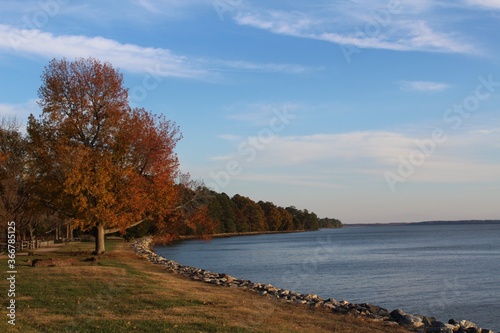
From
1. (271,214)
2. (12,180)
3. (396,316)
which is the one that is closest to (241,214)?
(271,214)

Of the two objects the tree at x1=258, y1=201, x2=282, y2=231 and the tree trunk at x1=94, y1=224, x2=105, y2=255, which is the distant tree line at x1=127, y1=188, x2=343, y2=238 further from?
the tree trunk at x1=94, y1=224, x2=105, y2=255

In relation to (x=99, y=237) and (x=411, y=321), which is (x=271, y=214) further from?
(x=411, y=321)

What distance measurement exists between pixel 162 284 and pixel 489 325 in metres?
13.7

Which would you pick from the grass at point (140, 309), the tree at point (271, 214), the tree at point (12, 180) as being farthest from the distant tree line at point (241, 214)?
the grass at point (140, 309)

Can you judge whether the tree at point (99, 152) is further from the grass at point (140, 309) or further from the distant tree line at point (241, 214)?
the distant tree line at point (241, 214)

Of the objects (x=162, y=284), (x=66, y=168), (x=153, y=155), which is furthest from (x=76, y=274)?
(x=153, y=155)

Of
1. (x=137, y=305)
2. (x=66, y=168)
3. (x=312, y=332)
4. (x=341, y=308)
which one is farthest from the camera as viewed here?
(x=66, y=168)

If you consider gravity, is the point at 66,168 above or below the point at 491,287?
above

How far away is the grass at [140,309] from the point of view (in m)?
12.7

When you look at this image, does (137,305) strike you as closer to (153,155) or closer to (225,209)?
(153,155)

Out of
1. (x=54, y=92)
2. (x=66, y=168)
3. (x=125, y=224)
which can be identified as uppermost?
(x=54, y=92)

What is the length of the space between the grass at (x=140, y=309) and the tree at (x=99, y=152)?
8992mm

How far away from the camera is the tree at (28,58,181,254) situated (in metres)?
30.2

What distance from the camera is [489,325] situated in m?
22.2
